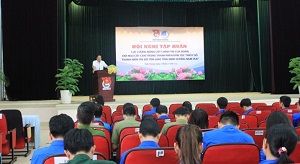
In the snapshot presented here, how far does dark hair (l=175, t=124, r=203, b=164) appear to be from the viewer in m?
2.03

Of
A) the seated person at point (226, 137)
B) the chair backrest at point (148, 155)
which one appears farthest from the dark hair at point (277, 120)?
the chair backrest at point (148, 155)

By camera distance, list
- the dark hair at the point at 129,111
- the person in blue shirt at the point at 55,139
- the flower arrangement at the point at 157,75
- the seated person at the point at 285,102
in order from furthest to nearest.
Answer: the flower arrangement at the point at 157,75 < the seated person at the point at 285,102 < the dark hair at the point at 129,111 < the person in blue shirt at the point at 55,139

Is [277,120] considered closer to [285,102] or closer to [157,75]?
[285,102]

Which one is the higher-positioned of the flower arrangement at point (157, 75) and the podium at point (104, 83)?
the flower arrangement at point (157, 75)

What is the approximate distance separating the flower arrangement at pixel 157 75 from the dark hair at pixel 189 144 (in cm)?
1175

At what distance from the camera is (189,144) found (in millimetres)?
2062

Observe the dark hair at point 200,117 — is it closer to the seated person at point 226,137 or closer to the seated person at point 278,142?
the seated person at point 226,137

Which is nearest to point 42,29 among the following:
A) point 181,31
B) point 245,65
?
point 181,31

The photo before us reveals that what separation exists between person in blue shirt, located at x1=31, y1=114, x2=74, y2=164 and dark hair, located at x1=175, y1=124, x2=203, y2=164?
35.6 inches

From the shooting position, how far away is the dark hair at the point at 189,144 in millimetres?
2027

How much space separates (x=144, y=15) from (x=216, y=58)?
3243mm

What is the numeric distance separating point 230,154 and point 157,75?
11719 millimetres

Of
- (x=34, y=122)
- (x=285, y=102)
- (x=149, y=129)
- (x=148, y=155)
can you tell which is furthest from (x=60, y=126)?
(x=34, y=122)

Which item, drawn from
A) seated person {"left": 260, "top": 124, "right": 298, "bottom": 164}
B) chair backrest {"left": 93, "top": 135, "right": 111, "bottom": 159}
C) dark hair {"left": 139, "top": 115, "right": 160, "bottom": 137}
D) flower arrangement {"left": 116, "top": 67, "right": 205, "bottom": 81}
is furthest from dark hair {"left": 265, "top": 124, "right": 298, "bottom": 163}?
flower arrangement {"left": 116, "top": 67, "right": 205, "bottom": 81}
